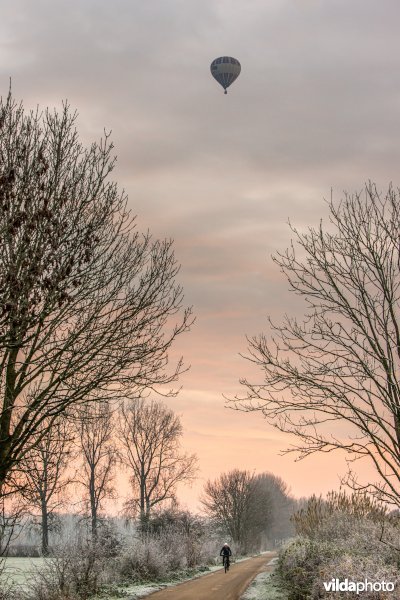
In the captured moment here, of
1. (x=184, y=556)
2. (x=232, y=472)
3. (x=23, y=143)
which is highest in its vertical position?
(x=23, y=143)

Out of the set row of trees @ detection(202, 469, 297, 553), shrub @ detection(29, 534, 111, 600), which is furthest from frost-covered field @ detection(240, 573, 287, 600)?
row of trees @ detection(202, 469, 297, 553)

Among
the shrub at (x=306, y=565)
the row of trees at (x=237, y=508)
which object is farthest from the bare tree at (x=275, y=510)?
the shrub at (x=306, y=565)

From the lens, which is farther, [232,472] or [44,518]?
[232,472]

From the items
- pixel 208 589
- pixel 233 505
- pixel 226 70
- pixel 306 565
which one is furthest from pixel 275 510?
pixel 306 565

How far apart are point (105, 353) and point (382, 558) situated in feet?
29.4

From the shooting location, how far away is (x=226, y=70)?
51.2m

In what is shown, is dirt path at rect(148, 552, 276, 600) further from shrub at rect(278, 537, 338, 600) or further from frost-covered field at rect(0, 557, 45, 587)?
frost-covered field at rect(0, 557, 45, 587)

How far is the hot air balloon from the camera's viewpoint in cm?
5109

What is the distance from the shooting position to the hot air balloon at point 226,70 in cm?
5109

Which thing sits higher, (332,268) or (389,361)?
(332,268)

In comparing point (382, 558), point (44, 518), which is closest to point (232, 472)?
point (44, 518)

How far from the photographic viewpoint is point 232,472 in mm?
75625

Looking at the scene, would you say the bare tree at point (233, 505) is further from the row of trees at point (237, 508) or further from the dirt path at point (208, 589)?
the dirt path at point (208, 589)

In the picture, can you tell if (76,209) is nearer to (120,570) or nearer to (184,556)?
(120,570)
